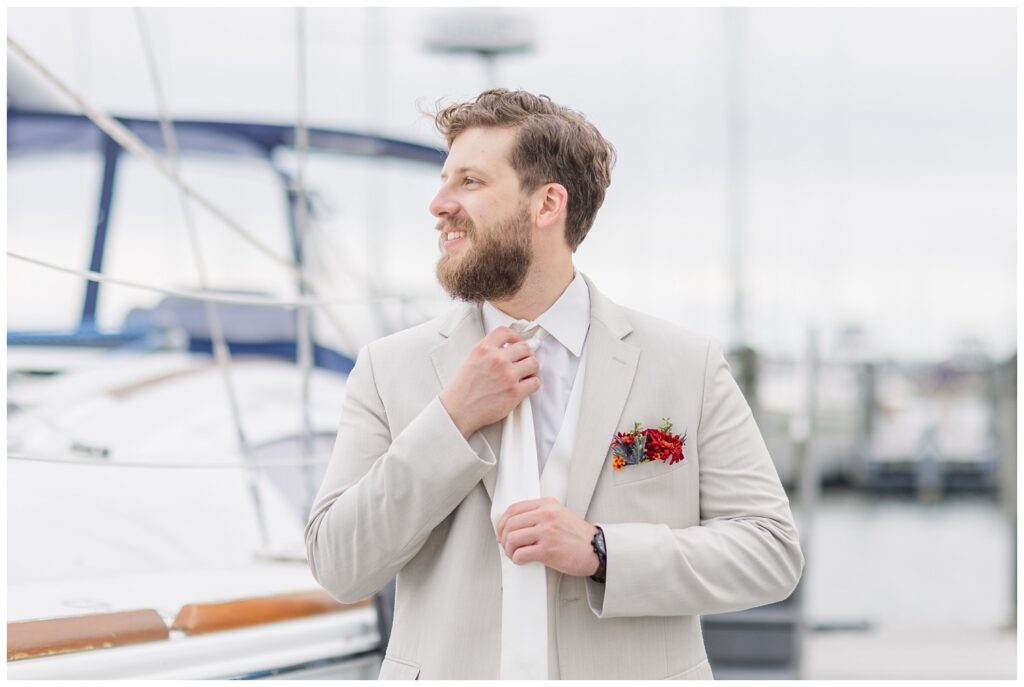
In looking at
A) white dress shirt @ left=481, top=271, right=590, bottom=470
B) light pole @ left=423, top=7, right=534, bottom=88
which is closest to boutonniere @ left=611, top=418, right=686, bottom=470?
white dress shirt @ left=481, top=271, right=590, bottom=470

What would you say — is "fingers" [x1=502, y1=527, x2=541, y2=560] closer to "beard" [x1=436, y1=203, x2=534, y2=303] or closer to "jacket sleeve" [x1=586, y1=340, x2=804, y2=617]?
"jacket sleeve" [x1=586, y1=340, x2=804, y2=617]

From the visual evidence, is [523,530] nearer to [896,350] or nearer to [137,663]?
[137,663]

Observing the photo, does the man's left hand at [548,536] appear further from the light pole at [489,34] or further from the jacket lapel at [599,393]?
the light pole at [489,34]

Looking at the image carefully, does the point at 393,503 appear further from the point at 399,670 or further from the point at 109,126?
the point at 109,126

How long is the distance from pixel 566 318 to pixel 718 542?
40cm

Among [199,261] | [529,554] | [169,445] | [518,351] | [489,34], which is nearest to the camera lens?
[529,554]

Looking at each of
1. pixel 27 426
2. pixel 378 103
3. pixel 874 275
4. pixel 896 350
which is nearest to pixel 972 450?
pixel 896 350

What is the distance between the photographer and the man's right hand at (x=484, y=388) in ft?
4.85

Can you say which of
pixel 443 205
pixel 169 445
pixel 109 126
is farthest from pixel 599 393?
pixel 169 445

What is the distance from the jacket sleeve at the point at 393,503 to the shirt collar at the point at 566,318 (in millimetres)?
213

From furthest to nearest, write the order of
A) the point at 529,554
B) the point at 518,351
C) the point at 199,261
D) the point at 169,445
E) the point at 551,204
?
the point at 169,445
the point at 199,261
the point at 551,204
the point at 518,351
the point at 529,554

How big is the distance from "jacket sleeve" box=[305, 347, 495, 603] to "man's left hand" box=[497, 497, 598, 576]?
85 mm

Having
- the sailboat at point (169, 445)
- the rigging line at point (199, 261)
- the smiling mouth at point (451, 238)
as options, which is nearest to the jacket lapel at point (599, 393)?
the smiling mouth at point (451, 238)

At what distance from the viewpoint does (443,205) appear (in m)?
1.54
